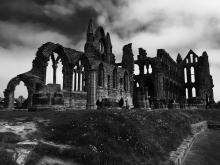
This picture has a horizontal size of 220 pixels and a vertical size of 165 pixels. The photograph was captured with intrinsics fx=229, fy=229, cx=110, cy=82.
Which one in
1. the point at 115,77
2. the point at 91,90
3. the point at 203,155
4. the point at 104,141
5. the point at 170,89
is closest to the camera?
the point at 104,141

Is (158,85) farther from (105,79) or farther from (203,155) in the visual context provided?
(203,155)

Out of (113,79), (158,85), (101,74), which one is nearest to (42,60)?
(101,74)

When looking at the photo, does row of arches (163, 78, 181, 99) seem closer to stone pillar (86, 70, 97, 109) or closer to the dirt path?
stone pillar (86, 70, 97, 109)

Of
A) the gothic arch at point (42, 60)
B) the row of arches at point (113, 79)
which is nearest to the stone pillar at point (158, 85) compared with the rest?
the row of arches at point (113, 79)

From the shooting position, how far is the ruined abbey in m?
21.3

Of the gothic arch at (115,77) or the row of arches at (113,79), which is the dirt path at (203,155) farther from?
the gothic arch at (115,77)

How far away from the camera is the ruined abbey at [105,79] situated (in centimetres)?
2130

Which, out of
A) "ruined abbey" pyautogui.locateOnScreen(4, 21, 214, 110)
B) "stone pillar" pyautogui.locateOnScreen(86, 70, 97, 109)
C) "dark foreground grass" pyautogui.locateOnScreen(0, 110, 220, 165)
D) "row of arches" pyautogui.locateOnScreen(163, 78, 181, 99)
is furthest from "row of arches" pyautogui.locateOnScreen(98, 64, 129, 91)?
"dark foreground grass" pyautogui.locateOnScreen(0, 110, 220, 165)

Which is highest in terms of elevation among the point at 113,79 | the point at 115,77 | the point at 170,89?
the point at 115,77

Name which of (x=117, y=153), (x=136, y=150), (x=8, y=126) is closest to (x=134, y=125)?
(x=136, y=150)

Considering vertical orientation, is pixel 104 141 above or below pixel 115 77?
below

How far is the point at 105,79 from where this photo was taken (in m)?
30.3

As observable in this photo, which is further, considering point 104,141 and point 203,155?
point 203,155

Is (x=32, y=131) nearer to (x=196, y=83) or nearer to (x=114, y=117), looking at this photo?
(x=114, y=117)
